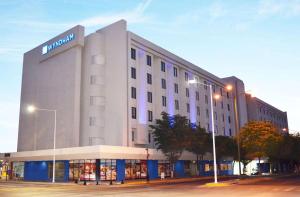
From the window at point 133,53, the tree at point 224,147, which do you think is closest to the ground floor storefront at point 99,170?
the tree at point 224,147

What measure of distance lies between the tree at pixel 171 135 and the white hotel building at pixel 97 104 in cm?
208

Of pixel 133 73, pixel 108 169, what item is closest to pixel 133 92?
pixel 133 73

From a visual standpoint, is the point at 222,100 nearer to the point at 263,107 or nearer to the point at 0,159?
the point at 263,107

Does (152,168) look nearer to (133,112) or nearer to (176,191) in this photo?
(133,112)

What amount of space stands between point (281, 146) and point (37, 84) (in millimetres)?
52500

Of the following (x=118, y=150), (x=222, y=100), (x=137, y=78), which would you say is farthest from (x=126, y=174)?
(x=222, y=100)

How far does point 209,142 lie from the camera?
69438 mm

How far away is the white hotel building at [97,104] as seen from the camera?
54.9 metres

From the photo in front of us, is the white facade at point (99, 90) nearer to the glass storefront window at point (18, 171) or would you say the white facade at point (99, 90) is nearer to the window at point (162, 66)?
the window at point (162, 66)

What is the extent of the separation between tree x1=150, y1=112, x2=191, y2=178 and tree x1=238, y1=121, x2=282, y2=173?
1681cm

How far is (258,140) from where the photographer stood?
69.4m

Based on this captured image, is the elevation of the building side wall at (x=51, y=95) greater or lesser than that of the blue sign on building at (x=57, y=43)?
lesser

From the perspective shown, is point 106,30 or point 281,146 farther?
point 281,146

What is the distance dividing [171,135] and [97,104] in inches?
554
